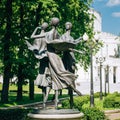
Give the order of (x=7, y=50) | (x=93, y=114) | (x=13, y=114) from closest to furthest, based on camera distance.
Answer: (x=13, y=114)
(x=93, y=114)
(x=7, y=50)

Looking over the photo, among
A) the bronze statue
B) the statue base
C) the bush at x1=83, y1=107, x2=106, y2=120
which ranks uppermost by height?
the bronze statue

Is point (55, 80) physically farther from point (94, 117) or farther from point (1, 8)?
point (1, 8)

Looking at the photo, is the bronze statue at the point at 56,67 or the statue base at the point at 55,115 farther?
the bronze statue at the point at 56,67

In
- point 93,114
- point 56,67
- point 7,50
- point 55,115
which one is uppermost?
point 7,50

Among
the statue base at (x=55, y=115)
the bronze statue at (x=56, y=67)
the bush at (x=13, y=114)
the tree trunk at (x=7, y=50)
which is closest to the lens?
the statue base at (x=55, y=115)

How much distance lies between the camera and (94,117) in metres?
16.9

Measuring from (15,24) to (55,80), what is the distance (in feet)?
51.2

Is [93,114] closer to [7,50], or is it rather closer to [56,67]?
[56,67]

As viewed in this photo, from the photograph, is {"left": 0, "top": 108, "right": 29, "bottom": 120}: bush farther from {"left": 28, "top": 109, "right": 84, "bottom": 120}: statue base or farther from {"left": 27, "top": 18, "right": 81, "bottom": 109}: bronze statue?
{"left": 28, "top": 109, "right": 84, "bottom": 120}: statue base

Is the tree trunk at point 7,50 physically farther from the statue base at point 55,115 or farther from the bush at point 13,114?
the statue base at point 55,115

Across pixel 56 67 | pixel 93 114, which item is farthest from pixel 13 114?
pixel 56 67

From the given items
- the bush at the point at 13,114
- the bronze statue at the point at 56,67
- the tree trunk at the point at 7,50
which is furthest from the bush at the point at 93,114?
the tree trunk at the point at 7,50

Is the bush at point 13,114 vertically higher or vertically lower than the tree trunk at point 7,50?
lower

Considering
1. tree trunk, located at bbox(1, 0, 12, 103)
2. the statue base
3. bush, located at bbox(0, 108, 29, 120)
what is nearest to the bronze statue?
the statue base
